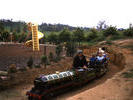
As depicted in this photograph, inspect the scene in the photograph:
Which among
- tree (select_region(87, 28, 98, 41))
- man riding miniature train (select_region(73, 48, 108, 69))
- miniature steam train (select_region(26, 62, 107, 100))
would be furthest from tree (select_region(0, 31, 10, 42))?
miniature steam train (select_region(26, 62, 107, 100))

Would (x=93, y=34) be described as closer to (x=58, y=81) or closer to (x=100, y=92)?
(x=58, y=81)

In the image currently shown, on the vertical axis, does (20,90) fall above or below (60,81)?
below

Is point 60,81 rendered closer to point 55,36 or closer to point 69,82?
point 69,82

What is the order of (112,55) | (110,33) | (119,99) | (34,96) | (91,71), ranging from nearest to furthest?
(119,99) → (34,96) → (91,71) → (112,55) → (110,33)

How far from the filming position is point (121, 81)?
30.7 ft

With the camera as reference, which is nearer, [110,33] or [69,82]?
[69,82]

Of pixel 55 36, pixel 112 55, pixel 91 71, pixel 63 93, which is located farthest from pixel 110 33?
pixel 63 93

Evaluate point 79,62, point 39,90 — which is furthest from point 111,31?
point 39,90

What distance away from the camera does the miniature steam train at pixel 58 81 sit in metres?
8.47

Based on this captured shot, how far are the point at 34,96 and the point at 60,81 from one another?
146cm

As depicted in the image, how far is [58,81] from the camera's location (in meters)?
9.02

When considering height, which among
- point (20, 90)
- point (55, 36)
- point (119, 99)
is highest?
point (55, 36)

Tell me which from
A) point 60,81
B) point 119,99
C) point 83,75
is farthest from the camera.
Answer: point 83,75

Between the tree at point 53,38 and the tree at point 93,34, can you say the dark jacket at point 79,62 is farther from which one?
the tree at point 53,38
